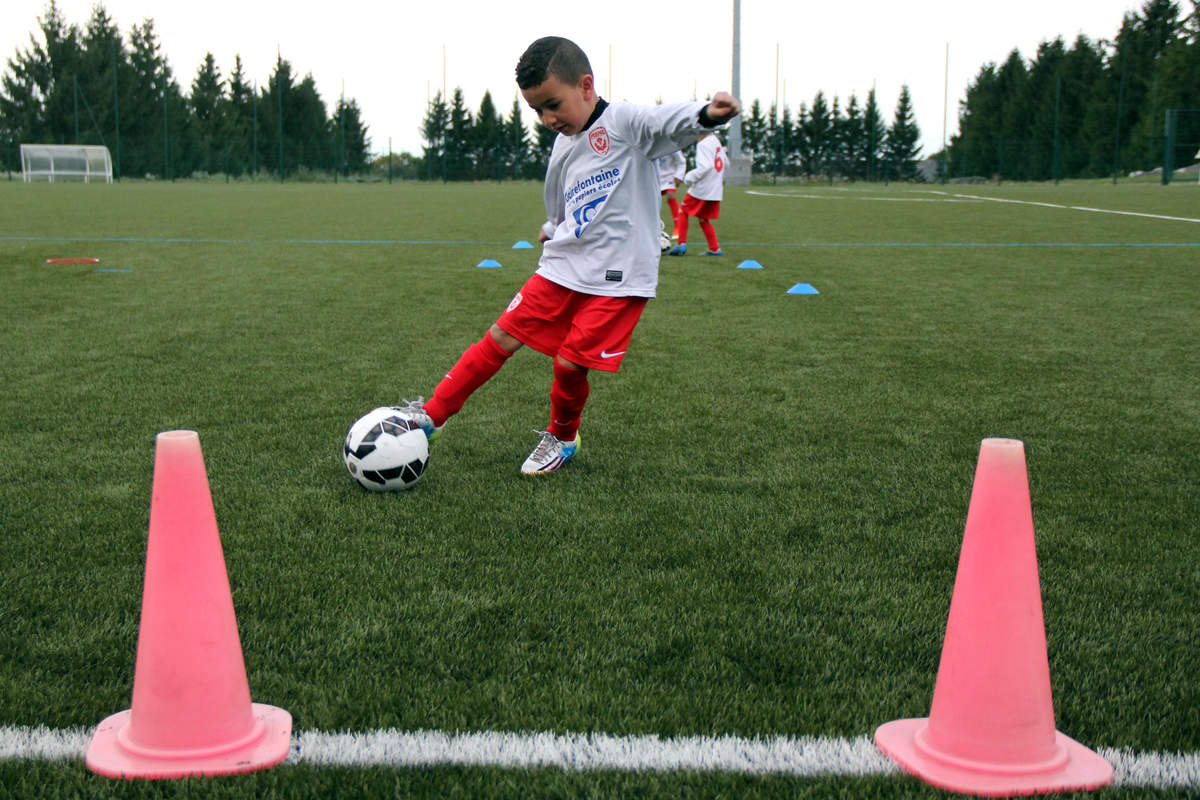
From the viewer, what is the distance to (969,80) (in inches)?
3000

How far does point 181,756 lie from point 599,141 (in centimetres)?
261

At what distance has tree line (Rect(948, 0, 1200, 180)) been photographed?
43688 millimetres

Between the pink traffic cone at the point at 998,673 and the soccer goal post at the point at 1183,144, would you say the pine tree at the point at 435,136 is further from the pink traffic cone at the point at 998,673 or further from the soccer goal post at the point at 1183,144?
the pink traffic cone at the point at 998,673

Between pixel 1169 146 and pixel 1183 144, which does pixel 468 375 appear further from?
pixel 1183 144

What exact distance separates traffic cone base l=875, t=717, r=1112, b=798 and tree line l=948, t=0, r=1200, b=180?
1477 inches

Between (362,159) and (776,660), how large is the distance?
182ft

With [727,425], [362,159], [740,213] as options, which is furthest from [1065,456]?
[362,159]

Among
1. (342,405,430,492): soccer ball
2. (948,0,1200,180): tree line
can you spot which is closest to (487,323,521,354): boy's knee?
(342,405,430,492): soccer ball

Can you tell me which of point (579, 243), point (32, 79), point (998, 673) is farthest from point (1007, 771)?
point (32, 79)

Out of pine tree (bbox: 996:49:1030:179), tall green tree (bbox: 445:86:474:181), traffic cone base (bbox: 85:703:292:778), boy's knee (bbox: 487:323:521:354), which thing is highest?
pine tree (bbox: 996:49:1030:179)

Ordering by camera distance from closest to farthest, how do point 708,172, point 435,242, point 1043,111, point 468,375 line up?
1. point 468,375
2. point 708,172
3. point 435,242
4. point 1043,111

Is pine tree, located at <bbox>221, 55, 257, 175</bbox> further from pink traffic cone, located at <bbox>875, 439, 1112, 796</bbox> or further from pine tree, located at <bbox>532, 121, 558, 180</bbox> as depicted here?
pink traffic cone, located at <bbox>875, 439, 1112, 796</bbox>

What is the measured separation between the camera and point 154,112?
54.3m

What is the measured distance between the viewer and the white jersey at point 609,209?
3.80m
